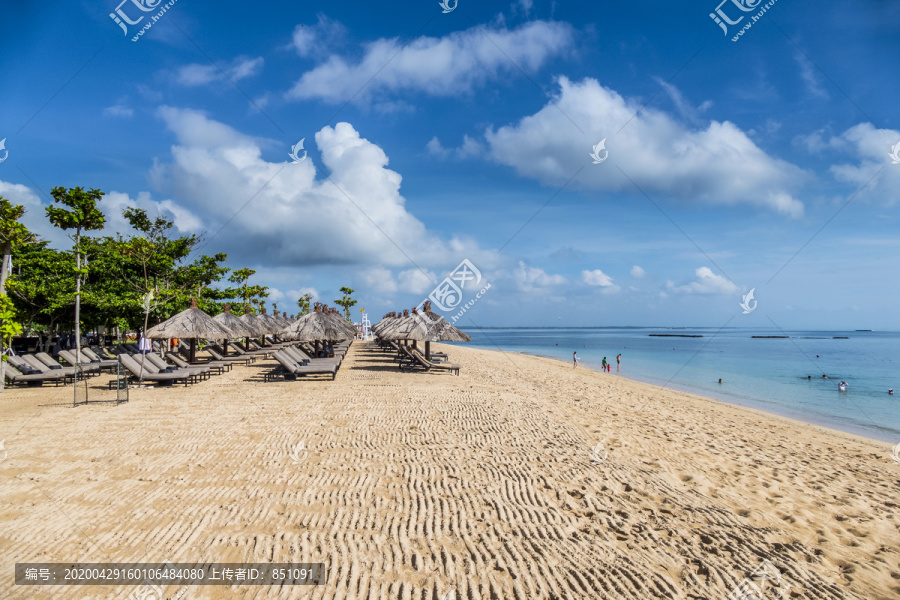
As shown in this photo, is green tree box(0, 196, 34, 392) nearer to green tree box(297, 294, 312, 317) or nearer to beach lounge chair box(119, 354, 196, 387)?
beach lounge chair box(119, 354, 196, 387)

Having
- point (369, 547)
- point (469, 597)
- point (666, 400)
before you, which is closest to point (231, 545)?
point (369, 547)

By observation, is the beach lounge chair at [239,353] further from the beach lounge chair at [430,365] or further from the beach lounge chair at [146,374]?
the beach lounge chair at [430,365]

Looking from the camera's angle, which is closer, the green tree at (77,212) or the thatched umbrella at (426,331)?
the green tree at (77,212)

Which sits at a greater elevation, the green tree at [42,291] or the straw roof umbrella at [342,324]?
the green tree at [42,291]

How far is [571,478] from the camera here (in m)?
5.81

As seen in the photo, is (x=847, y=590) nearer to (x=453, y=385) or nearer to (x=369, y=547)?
(x=369, y=547)

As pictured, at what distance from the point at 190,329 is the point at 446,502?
13698mm

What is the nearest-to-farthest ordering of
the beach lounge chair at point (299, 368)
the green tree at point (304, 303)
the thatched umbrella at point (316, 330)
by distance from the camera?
the beach lounge chair at point (299, 368), the thatched umbrella at point (316, 330), the green tree at point (304, 303)

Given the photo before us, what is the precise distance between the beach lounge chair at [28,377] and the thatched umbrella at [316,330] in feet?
22.2

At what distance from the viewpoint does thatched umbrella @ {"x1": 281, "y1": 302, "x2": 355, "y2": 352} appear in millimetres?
16156
